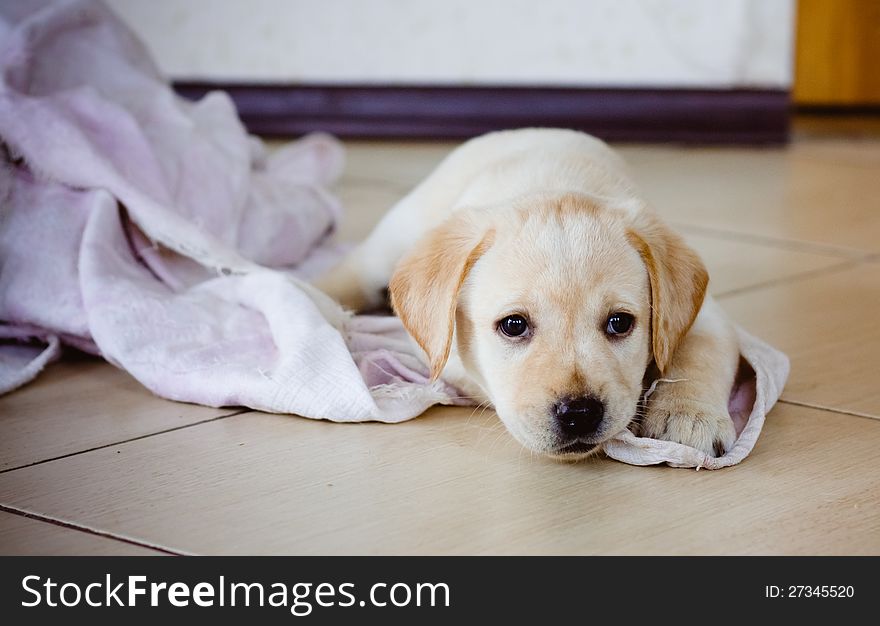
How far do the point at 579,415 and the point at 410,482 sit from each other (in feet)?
0.78

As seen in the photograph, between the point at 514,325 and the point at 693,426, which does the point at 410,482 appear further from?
the point at 693,426

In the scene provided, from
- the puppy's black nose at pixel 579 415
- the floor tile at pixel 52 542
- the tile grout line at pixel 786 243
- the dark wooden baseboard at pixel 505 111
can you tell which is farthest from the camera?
the dark wooden baseboard at pixel 505 111

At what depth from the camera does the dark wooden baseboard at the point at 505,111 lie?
466cm

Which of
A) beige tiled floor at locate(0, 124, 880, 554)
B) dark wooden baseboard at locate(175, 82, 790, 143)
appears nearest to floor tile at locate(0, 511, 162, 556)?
beige tiled floor at locate(0, 124, 880, 554)

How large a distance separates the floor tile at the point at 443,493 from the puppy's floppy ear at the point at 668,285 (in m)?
0.19

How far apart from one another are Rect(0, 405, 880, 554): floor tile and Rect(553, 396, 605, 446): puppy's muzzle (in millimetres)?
70

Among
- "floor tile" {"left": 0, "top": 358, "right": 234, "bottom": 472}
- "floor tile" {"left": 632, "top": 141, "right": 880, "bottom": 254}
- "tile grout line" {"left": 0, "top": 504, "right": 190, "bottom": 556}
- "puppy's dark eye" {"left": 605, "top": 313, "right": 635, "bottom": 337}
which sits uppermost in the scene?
"puppy's dark eye" {"left": 605, "top": 313, "right": 635, "bottom": 337}

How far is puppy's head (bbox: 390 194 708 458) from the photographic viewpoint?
57.7 inches

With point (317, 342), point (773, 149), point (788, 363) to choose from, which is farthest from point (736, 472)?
point (773, 149)

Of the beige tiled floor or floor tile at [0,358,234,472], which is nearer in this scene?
the beige tiled floor

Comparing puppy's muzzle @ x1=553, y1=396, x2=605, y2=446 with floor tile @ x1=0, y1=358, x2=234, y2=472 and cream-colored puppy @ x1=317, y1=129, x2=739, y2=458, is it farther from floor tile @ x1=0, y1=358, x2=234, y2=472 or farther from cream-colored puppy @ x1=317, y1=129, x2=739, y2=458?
floor tile @ x1=0, y1=358, x2=234, y2=472

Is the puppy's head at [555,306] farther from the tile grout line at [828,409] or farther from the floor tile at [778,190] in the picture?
the floor tile at [778,190]

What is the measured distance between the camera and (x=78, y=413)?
5.75 ft

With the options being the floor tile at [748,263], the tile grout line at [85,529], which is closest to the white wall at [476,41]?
the floor tile at [748,263]
